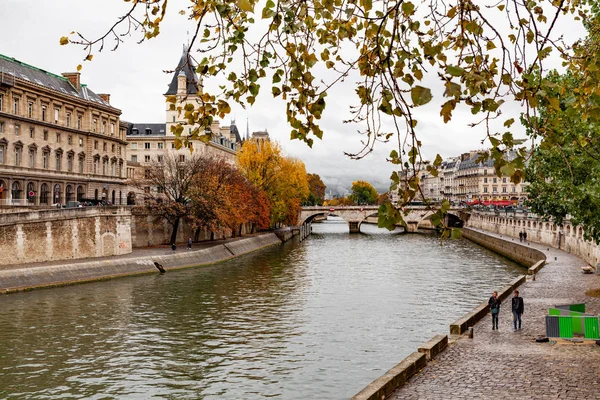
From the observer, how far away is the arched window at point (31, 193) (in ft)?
200

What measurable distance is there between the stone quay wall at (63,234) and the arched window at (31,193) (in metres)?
12.2

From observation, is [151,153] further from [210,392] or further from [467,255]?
[210,392]

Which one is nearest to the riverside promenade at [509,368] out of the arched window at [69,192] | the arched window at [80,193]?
the arched window at [69,192]

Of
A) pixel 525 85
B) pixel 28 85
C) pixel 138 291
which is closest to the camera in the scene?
pixel 525 85

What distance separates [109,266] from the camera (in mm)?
45656

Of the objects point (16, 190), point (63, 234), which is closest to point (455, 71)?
point (63, 234)

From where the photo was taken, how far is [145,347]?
25312mm

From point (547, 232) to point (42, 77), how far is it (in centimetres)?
5428

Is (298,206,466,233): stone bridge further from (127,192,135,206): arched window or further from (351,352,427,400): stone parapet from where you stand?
(351,352,427,400): stone parapet

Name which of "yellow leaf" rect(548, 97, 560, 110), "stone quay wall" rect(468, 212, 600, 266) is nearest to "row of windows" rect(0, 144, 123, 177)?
"stone quay wall" rect(468, 212, 600, 266)

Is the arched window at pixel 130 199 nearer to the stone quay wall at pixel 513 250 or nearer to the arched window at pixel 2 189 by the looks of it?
the arched window at pixel 2 189

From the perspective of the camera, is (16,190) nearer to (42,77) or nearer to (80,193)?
(80,193)

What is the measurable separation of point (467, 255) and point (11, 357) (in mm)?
52025

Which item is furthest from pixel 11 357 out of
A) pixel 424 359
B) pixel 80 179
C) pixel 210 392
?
pixel 80 179
